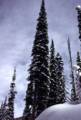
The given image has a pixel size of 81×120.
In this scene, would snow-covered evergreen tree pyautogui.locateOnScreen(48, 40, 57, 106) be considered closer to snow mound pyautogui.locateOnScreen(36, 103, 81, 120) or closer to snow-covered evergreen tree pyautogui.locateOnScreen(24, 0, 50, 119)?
snow-covered evergreen tree pyautogui.locateOnScreen(24, 0, 50, 119)

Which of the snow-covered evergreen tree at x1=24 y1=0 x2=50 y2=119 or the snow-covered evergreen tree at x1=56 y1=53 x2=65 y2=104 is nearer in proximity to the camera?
the snow-covered evergreen tree at x1=24 y1=0 x2=50 y2=119

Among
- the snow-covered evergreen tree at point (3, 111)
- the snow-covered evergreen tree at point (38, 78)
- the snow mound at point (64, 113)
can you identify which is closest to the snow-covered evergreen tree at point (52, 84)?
the snow-covered evergreen tree at point (38, 78)

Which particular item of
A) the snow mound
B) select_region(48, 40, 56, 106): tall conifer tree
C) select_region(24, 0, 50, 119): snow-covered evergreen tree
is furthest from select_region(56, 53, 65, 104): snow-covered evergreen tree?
the snow mound

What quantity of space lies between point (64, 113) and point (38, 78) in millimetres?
28884

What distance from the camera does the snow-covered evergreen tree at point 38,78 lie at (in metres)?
33.4

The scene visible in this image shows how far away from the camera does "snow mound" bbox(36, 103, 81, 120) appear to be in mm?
4757

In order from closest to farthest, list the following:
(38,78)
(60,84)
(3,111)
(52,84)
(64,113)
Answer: (64,113)
(38,78)
(52,84)
(60,84)
(3,111)

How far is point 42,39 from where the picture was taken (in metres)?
37.4

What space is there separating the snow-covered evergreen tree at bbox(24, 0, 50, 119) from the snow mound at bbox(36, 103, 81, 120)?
2784cm

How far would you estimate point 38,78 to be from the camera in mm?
33781

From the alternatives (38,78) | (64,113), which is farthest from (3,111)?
(64,113)

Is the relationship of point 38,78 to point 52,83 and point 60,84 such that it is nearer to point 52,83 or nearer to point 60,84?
point 52,83

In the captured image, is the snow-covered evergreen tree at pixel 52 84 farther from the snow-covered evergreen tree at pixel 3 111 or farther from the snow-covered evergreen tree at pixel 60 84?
the snow-covered evergreen tree at pixel 3 111

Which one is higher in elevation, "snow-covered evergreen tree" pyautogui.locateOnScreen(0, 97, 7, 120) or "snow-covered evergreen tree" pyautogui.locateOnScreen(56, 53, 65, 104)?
"snow-covered evergreen tree" pyautogui.locateOnScreen(56, 53, 65, 104)
